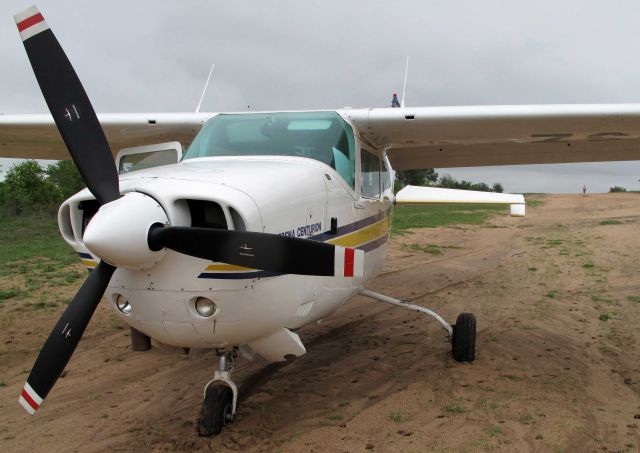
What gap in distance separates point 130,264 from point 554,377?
4.32 metres

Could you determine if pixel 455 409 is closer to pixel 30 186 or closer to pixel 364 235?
pixel 364 235

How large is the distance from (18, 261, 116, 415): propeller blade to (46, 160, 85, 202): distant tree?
116 feet

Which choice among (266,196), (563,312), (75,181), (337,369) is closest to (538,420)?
(337,369)

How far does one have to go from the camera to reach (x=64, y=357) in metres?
3.14

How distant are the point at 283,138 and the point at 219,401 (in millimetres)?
2199

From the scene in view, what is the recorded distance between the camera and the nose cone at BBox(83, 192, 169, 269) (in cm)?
264

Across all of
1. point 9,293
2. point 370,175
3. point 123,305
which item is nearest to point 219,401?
point 123,305

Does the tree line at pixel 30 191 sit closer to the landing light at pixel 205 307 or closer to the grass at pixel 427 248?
the grass at pixel 427 248

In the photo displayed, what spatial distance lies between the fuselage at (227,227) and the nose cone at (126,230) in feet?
0.27

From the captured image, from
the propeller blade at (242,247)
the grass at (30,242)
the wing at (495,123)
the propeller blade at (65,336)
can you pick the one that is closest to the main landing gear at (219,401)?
the propeller blade at (65,336)

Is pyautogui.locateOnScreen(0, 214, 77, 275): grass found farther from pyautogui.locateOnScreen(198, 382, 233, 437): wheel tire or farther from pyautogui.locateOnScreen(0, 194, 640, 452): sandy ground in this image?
pyautogui.locateOnScreen(198, 382, 233, 437): wheel tire

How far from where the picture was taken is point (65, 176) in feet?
137

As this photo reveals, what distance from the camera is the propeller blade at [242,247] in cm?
278

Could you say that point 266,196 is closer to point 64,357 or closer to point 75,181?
point 64,357
